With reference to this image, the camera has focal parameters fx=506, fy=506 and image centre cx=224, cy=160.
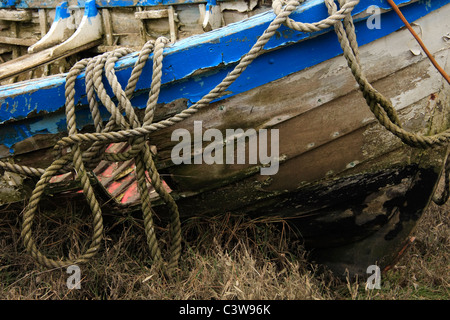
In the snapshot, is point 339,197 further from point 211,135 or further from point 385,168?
point 211,135

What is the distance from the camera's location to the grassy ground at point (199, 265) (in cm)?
212

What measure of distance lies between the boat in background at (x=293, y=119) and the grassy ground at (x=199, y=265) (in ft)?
0.47

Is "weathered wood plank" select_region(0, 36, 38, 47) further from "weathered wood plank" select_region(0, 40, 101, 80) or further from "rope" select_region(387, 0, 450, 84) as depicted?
"rope" select_region(387, 0, 450, 84)

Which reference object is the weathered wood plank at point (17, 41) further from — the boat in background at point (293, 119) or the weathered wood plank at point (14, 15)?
the boat in background at point (293, 119)

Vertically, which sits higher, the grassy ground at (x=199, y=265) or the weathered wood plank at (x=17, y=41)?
the weathered wood plank at (x=17, y=41)

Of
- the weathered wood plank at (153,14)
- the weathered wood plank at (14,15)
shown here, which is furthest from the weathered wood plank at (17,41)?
the weathered wood plank at (153,14)

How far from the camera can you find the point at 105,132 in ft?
6.59

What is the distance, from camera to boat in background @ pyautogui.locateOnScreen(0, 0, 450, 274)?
1995 millimetres

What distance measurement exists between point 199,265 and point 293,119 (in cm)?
76

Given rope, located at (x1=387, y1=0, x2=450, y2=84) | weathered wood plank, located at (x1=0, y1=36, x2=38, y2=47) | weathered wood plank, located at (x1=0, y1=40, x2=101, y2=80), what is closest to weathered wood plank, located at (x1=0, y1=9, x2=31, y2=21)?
weathered wood plank, located at (x1=0, y1=36, x2=38, y2=47)

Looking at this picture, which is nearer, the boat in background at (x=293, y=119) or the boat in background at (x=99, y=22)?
the boat in background at (x=293, y=119)

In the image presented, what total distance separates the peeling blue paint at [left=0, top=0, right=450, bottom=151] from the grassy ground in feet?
2.02

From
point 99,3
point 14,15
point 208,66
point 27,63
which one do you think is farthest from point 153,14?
point 208,66

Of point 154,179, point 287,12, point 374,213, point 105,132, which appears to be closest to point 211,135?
point 154,179
